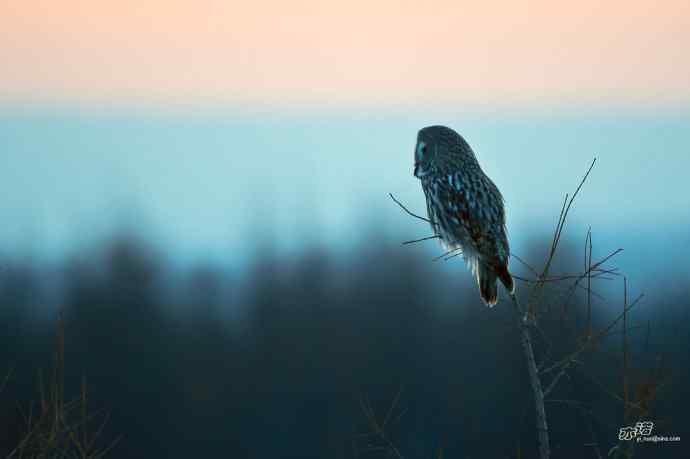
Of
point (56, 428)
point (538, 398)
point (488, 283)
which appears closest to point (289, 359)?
point (488, 283)

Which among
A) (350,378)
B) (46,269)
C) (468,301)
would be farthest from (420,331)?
(46,269)

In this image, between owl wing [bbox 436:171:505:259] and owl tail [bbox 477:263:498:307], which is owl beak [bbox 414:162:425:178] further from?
owl tail [bbox 477:263:498:307]

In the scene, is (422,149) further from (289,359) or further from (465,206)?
(289,359)

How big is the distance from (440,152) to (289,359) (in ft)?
185

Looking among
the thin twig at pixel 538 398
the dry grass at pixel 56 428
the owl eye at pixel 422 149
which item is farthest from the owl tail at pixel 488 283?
the dry grass at pixel 56 428

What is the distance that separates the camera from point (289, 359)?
64250mm

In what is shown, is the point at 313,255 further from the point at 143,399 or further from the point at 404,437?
the point at 404,437

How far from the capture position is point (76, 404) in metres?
5.79

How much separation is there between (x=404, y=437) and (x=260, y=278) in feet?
164

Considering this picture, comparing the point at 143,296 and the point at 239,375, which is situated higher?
the point at 143,296

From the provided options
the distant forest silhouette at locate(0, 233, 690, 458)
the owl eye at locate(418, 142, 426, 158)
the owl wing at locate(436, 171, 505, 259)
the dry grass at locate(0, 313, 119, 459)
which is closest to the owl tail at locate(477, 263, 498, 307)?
the owl wing at locate(436, 171, 505, 259)

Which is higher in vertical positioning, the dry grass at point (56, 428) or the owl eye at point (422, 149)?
the owl eye at point (422, 149)

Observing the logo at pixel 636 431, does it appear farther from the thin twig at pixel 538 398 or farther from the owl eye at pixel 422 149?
the owl eye at pixel 422 149

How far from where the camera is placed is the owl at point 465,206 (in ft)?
25.3
